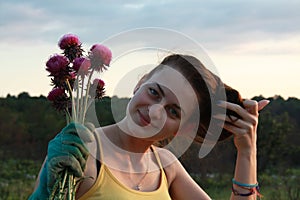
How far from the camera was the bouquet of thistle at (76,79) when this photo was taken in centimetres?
198

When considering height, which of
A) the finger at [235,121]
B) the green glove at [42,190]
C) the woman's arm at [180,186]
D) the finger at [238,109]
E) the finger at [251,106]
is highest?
the finger at [251,106]

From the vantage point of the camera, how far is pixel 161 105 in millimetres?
1973

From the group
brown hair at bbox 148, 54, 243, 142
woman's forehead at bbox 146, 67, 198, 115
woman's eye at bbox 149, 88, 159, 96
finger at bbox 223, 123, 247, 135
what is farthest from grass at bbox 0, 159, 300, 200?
woman's eye at bbox 149, 88, 159, 96

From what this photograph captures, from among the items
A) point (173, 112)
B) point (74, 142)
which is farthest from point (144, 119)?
point (74, 142)

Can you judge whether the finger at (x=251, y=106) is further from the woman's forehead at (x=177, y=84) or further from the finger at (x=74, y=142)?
the finger at (x=74, y=142)

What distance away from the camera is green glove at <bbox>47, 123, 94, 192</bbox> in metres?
1.81

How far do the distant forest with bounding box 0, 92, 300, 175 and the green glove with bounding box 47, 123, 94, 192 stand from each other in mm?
8569

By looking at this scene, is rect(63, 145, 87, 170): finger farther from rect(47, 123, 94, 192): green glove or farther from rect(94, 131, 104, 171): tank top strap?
rect(94, 131, 104, 171): tank top strap

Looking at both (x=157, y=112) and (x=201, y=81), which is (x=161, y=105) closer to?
(x=157, y=112)

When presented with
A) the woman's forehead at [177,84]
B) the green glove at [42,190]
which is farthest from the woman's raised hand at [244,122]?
the green glove at [42,190]

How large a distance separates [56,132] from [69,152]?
1024 cm

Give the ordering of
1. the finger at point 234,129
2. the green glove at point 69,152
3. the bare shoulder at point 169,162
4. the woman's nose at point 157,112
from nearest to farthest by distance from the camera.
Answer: the green glove at point 69,152
the woman's nose at point 157,112
the finger at point 234,129
the bare shoulder at point 169,162

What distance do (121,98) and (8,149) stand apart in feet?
36.1

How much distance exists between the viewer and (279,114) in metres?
13.8
